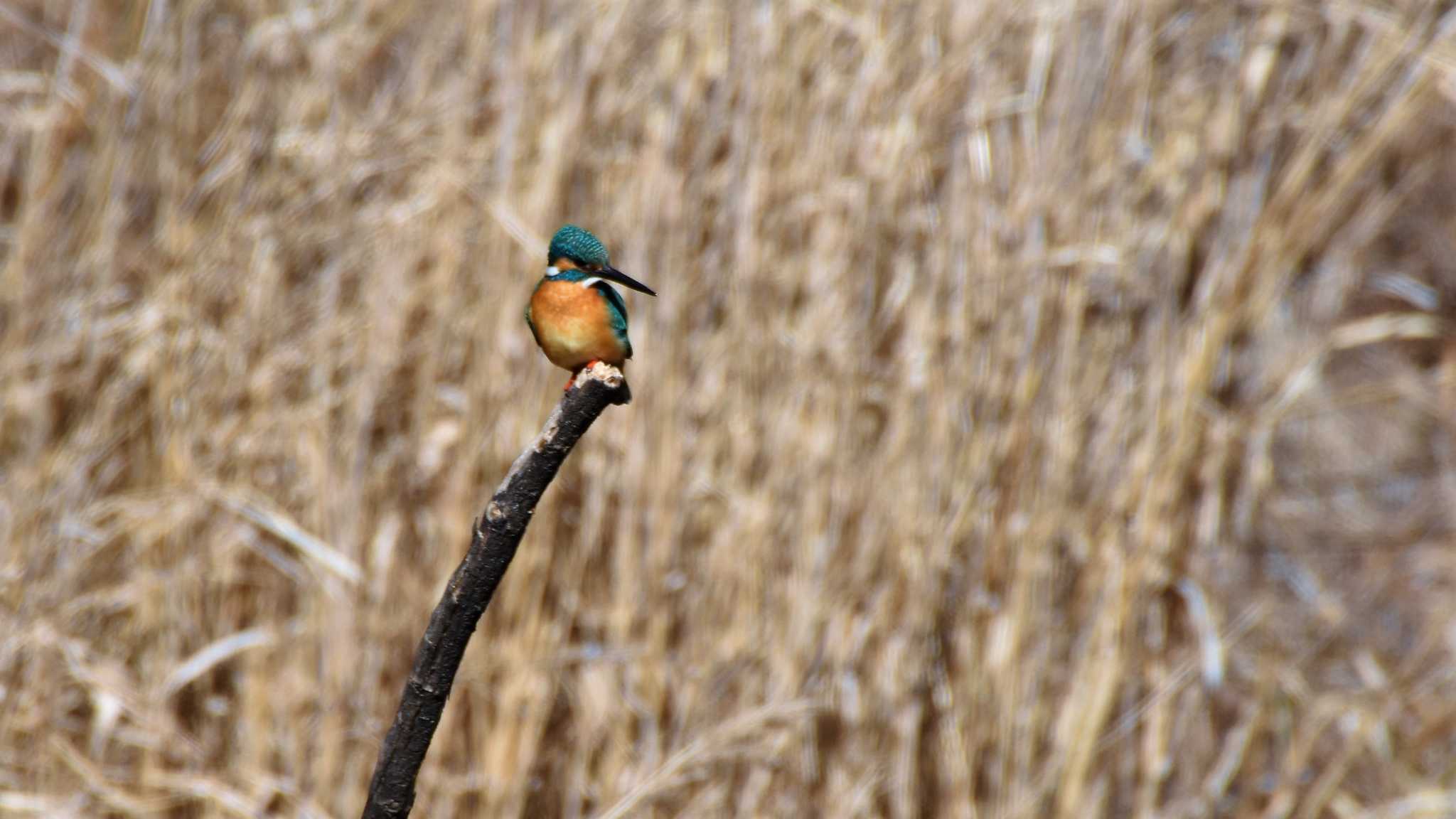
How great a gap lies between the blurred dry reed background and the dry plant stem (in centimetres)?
105

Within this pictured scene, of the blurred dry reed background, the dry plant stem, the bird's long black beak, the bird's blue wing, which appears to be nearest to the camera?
the dry plant stem

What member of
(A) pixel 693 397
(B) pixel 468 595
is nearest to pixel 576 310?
(B) pixel 468 595

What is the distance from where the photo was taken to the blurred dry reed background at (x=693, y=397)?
1747mm

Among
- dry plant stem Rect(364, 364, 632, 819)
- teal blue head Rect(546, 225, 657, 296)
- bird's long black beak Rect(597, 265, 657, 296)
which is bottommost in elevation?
dry plant stem Rect(364, 364, 632, 819)

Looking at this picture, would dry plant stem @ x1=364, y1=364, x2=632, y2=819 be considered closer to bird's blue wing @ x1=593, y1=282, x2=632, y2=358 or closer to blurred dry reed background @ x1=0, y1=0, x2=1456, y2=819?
bird's blue wing @ x1=593, y1=282, x2=632, y2=358

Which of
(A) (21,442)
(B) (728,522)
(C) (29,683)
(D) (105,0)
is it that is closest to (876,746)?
(B) (728,522)

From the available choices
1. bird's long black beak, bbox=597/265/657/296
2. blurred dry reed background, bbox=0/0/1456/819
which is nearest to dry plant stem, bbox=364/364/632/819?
bird's long black beak, bbox=597/265/657/296

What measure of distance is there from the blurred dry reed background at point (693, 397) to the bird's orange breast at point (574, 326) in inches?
36.9

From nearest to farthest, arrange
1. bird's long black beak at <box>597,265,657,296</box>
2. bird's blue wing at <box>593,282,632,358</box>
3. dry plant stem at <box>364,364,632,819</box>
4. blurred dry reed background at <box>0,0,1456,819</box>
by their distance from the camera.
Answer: dry plant stem at <box>364,364,632,819</box>, bird's long black beak at <box>597,265,657,296</box>, bird's blue wing at <box>593,282,632,358</box>, blurred dry reed background at <box>0,0,1456,819</box>

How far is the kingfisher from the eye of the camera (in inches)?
31.1

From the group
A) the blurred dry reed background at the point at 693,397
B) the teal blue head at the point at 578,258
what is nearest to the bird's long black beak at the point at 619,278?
the teal blue head at the point at 578,258

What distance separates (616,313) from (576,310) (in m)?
0.05

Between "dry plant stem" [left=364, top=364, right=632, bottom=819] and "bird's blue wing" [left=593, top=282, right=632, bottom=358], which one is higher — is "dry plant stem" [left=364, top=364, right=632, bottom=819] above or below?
below

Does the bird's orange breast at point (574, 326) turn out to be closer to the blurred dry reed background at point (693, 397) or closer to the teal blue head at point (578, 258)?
the teal blue head at point (578, 258)
